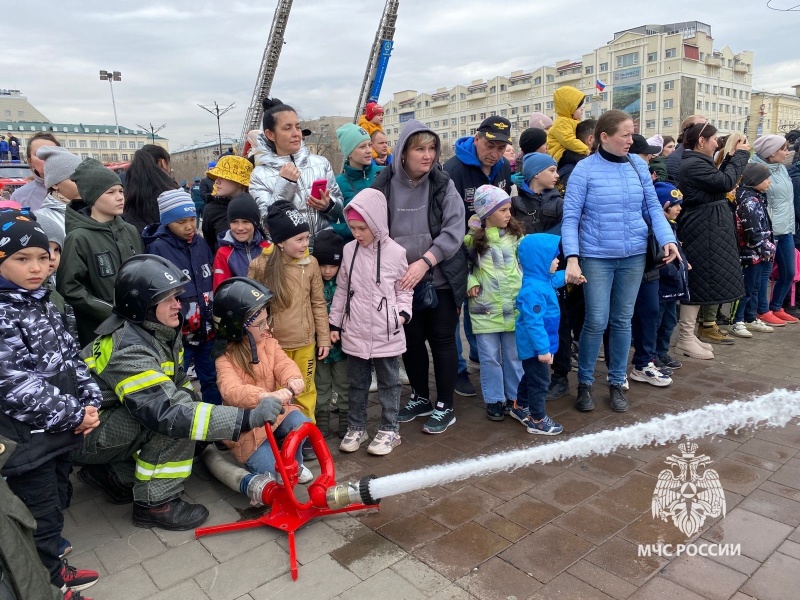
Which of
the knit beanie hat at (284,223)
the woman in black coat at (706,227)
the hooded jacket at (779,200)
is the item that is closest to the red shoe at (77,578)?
the knit beanie hat at (284,223)

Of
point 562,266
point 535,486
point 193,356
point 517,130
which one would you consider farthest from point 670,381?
point 517,130

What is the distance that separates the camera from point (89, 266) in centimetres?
375

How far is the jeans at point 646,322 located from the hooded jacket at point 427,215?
6.43 ft

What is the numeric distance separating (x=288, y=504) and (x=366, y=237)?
1.82m

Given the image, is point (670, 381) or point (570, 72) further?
point (570, 72)

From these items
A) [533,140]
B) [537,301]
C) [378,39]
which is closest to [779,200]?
[533,140]

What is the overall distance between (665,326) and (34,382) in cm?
526

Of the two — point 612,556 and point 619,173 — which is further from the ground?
point 619,173

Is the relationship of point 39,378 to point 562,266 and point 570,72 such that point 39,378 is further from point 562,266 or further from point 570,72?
point 570,72

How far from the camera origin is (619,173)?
15.0 feet

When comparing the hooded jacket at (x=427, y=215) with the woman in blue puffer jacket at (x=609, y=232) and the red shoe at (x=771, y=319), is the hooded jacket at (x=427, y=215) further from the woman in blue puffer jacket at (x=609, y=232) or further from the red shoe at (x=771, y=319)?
the red shoe at (x=771, y=319)

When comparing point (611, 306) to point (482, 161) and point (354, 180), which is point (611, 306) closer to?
point (482, 161)

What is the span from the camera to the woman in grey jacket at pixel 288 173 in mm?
4363

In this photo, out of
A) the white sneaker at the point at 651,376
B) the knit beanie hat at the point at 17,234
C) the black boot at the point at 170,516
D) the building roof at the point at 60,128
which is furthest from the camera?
the building roof at the point at 60,128
